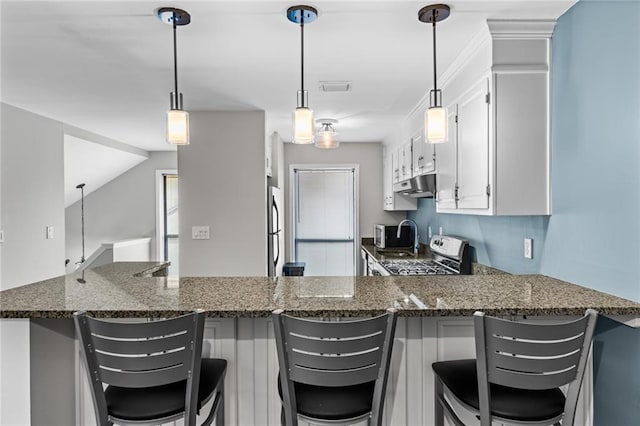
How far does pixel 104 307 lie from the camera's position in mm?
1459

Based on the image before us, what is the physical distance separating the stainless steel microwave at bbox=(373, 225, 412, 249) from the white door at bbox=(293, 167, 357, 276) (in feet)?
2.36

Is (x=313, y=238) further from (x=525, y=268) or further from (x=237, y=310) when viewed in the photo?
(x=237, y=310)

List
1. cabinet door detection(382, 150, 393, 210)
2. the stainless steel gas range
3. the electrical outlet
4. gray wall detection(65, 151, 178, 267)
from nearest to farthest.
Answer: the electrical outlet
the stainless steel gas range
cabinet door detection(382, 150, 393, 210)
gray wall detection(65, 151, 178, 267)

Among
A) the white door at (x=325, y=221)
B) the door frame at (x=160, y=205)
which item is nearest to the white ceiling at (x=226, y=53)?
the white door at (x=325, y=221)

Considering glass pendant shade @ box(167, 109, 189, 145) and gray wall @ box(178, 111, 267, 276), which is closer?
glass pendant shade @ box(167, 109, 189, 145)

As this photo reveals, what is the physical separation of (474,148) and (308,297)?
132cm

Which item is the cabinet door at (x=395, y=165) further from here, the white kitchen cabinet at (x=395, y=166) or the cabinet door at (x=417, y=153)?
the cabinet door at (x=417, y=153)

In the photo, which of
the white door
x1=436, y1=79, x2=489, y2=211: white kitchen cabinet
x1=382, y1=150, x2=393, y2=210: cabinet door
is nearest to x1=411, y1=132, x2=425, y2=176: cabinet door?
x1=436, y1=79, x2=489, y2=211: white kitchen cabinet

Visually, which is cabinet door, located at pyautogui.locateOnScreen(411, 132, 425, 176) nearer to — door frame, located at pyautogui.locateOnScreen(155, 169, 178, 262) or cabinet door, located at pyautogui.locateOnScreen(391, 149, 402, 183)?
cabinet door, located at pyautogui.locateOnScreen(391, 149, 402, 183)

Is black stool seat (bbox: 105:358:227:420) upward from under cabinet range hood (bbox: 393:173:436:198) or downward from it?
downward

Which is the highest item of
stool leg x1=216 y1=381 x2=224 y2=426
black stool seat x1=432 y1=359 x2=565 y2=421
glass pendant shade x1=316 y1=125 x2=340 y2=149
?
glass pendant shade x1=316 y1=125 x2=340 y2=149

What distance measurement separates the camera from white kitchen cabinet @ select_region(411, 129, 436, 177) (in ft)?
10.2

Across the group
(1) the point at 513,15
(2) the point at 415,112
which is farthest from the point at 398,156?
(1) the point at 513,15

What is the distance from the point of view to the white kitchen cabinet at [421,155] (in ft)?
10.2
